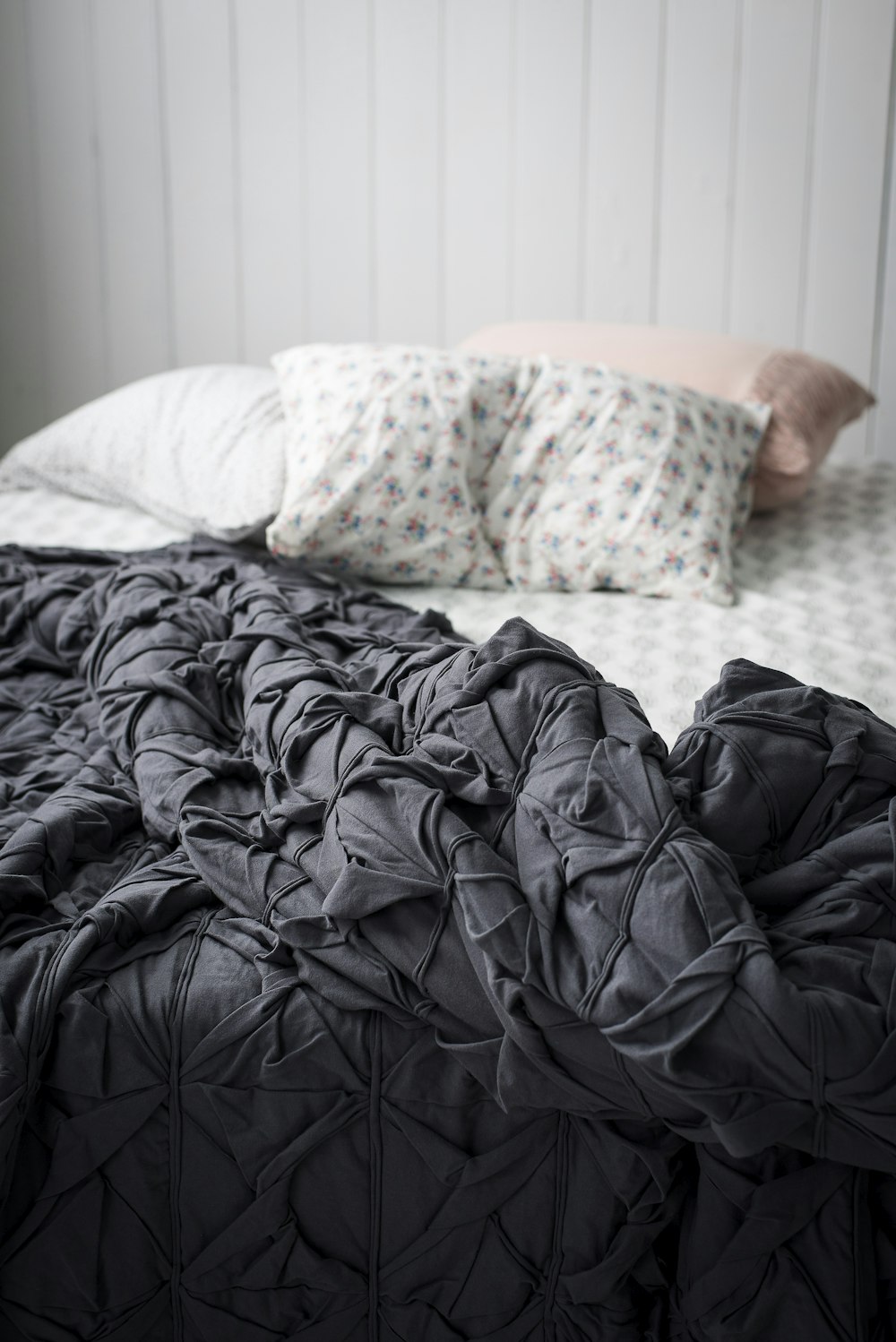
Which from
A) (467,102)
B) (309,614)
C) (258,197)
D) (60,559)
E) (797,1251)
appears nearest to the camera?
(797,1251)

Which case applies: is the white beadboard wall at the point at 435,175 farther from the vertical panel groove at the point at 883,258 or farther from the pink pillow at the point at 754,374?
the pink pillow at the point at 754,374

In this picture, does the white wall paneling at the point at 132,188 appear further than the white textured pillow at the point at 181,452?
Yes

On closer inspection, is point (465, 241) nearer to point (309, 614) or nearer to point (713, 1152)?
point (309, 614)

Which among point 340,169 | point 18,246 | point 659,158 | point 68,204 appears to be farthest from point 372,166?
point 18,246

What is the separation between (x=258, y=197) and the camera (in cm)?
260

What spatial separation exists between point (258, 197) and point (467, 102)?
0.49 metres

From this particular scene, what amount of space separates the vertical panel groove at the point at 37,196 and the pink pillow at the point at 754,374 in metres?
1.20

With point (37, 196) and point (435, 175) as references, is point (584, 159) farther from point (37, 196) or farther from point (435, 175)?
point (37, 196)

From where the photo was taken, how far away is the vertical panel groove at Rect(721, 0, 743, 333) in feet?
7.47

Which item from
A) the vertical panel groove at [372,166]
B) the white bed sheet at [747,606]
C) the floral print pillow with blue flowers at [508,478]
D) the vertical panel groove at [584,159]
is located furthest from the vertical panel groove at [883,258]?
the vertical panel groove at [372,166]

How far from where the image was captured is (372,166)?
252 centimetres

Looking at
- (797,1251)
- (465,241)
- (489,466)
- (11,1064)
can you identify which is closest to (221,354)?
(465,241)

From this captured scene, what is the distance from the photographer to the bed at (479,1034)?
711 mm

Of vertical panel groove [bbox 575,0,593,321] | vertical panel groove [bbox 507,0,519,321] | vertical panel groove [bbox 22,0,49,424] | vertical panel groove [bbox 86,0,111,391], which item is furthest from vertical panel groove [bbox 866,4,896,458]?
vertical panel groove [bbox 22,0,49,424]
